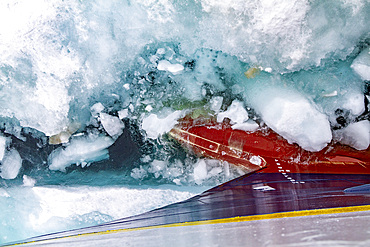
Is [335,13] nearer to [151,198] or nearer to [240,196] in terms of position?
[240,196]

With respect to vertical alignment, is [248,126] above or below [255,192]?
above

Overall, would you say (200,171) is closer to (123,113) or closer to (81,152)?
(123,113)

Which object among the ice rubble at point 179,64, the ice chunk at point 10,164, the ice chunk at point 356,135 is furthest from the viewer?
the ice chunk at point 10,164

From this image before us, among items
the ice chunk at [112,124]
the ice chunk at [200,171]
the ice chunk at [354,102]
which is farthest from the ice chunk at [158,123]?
the ice chunk at [354,102]

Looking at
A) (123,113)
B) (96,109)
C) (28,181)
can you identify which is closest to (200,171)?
(123,113)

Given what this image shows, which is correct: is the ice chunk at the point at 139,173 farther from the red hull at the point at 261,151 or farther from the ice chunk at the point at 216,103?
the ice chunk at the point at 216,103

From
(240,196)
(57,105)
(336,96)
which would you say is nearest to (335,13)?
(336,96)

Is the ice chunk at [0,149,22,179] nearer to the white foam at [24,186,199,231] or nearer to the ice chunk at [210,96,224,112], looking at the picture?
the white foam at [24,186,199,231]
